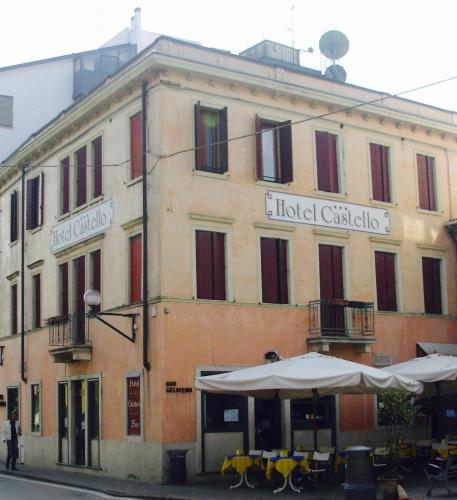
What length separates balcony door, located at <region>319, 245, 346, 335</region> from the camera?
23422 millimetres

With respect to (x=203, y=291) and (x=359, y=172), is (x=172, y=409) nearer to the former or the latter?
(x=203, y=291)

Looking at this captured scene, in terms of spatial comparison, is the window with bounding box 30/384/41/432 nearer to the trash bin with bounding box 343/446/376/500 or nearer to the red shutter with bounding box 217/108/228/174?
the red shutter with bounding box 217/108/228/174

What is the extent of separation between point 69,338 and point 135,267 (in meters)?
3.96

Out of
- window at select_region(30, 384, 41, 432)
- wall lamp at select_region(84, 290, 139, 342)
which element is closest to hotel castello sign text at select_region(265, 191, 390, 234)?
wall lamp at select_region(84, 290, 139, 342)

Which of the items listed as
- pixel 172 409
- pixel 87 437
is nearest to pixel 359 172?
pixel 172 409

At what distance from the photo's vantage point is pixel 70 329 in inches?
982

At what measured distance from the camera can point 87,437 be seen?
23.9 metres

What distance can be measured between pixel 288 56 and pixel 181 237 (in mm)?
11038

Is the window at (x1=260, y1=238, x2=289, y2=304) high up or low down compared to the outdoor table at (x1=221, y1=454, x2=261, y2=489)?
up

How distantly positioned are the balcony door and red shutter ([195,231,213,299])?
3.33 meters

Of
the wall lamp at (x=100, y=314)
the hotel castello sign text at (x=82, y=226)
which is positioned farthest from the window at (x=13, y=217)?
the wall lamp at (x=100, y=314)

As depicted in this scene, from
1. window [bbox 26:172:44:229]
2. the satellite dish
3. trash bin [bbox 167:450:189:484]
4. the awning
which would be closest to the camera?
trash bin [bbox 167:450:189:484]

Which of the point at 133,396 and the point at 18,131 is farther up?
the point at 18,131

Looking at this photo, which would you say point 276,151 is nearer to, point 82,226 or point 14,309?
point 82,226
